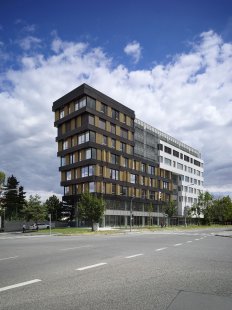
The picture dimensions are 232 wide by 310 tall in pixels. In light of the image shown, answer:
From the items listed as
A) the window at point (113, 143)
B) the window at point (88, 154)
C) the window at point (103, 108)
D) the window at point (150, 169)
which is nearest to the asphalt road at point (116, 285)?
the window at point (88, 154)

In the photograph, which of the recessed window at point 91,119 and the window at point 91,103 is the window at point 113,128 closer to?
the recessed window at point 91,119

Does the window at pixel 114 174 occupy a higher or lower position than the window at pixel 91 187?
higher

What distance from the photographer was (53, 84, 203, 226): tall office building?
246ft

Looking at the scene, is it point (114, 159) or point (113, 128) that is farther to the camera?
point (113, 128)

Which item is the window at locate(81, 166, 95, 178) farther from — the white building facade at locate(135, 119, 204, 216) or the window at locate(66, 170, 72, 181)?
the white building facade at locate(135, 119, 204, 216)

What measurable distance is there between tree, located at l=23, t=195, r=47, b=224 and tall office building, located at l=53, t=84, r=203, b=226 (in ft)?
47.0

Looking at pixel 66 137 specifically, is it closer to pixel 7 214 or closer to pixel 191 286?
pixel 7 214

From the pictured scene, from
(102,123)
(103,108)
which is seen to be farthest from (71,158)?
(103,108)

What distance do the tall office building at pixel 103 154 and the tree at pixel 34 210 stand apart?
14315 mm

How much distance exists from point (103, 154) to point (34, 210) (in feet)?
71.4

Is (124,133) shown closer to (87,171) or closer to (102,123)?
(102,123)

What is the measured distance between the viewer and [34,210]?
60156mm

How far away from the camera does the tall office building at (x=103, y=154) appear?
246 feet

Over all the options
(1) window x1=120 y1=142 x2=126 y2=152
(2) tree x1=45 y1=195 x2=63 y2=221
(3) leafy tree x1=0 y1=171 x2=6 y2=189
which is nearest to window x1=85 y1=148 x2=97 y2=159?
(1) window x1=120 y1=142 x2=126 y2=152
